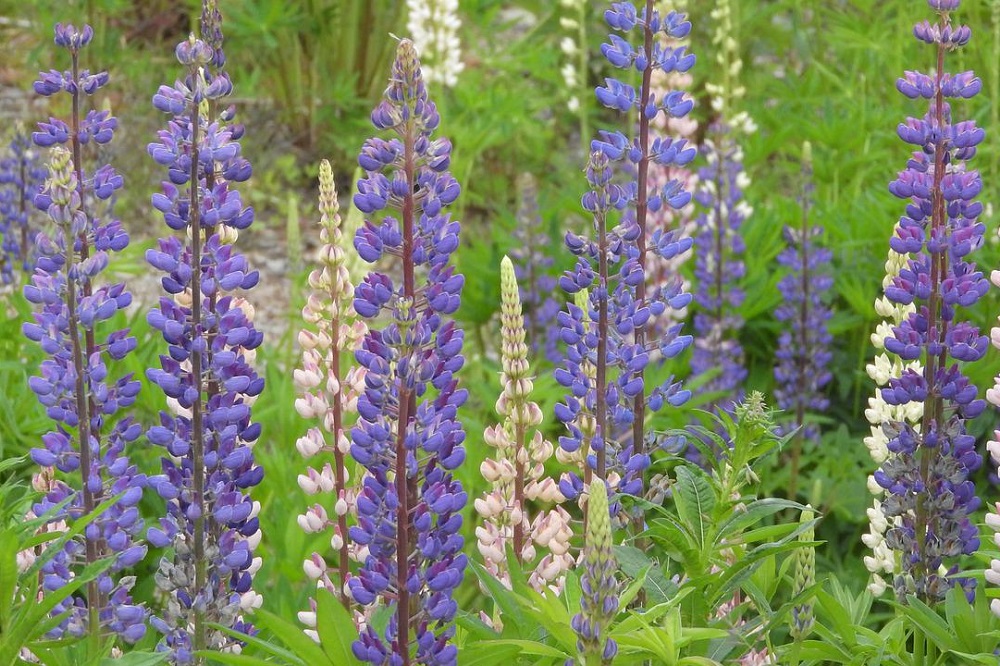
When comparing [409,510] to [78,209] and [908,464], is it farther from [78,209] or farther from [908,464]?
[908,464]

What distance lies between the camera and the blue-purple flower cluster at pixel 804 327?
428cm

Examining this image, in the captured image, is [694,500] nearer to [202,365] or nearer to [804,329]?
[202,365]

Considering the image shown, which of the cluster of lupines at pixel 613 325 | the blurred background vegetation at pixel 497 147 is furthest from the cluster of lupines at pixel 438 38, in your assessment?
the cluster of lupines at pixel 613 325

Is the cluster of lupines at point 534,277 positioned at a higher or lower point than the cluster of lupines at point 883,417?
higher

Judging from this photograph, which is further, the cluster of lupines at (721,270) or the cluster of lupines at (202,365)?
the cluster of lupines at (721,270)

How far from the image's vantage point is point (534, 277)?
4891mm

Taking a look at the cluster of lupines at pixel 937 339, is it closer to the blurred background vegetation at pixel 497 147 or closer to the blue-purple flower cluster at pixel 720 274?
the blurred background vegetation at pixel 497 147

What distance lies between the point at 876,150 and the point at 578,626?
14.1 feet

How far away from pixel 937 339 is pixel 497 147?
5909 millimetres

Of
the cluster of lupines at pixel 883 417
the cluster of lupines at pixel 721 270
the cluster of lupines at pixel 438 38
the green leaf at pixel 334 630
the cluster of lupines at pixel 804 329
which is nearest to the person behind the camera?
the green leaf at pixel 334 630

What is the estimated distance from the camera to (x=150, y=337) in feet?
13.3

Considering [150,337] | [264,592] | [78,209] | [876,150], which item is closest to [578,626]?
[78,209]

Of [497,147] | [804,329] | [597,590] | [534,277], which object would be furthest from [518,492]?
[497,147]

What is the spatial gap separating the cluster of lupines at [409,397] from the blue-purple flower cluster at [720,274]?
2.57m
